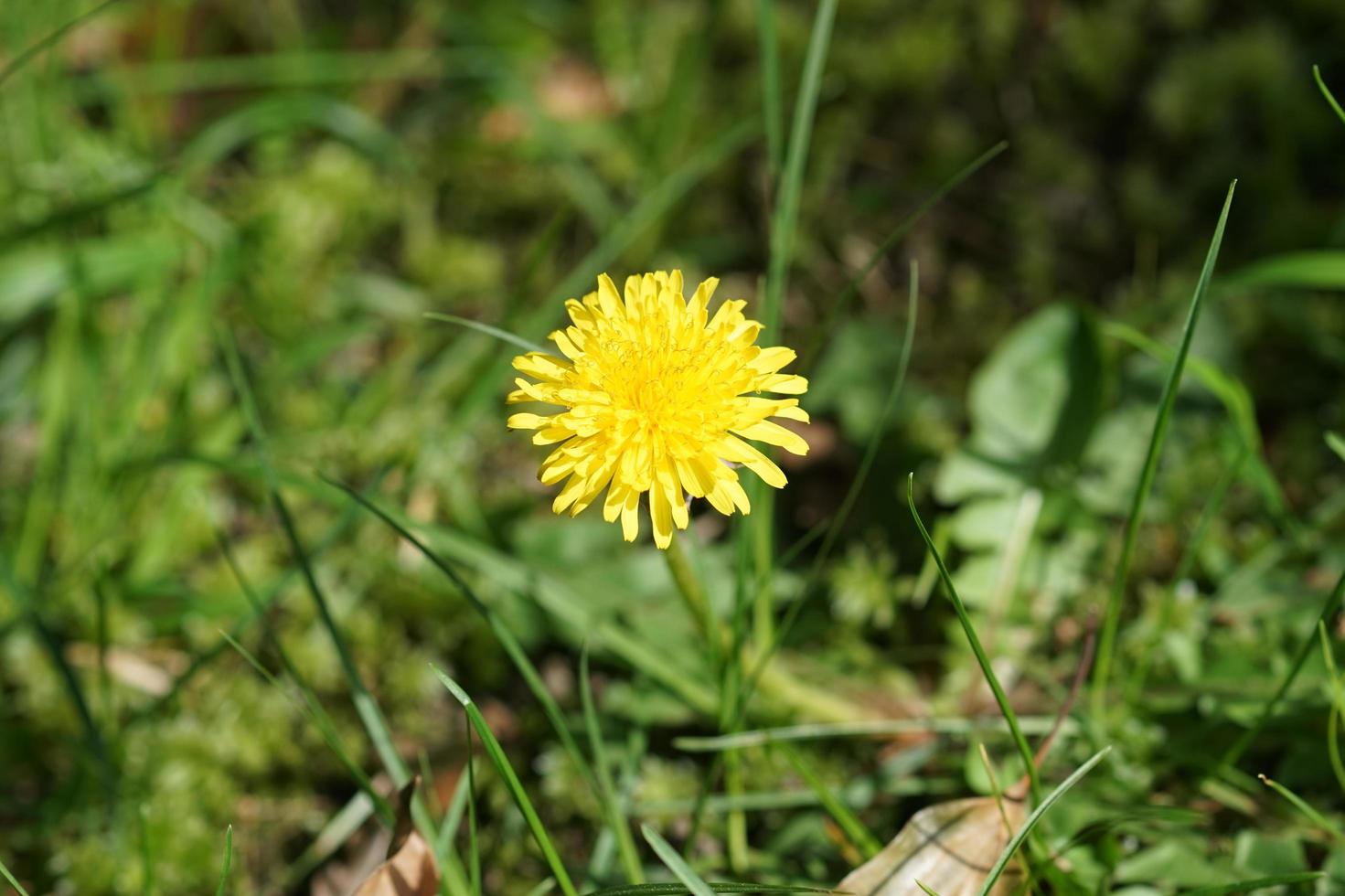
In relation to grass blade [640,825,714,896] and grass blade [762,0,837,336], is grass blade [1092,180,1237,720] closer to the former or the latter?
grass blade [762,0,837,336]

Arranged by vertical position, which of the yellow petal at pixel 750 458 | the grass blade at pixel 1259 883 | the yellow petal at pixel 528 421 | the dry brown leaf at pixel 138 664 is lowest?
the grass blade at pixel 1259 883

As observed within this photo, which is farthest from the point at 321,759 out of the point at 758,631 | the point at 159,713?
the point at 758,631

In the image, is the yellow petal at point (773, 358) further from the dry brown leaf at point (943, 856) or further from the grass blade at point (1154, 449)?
the dry brown leaf at point (943, 856)

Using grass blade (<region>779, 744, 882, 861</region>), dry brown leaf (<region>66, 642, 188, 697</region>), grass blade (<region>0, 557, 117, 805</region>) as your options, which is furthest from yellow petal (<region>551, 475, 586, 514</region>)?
dry brown leaf (<region>66, 642, 188, 697</region>)

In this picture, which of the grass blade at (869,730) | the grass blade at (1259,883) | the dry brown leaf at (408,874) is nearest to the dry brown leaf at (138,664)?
the dry brown leaf at (408,874)

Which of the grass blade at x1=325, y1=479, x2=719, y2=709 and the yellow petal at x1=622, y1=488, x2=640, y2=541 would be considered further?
the grass blade at x1=325, y1=479, x2=719, y2=709
